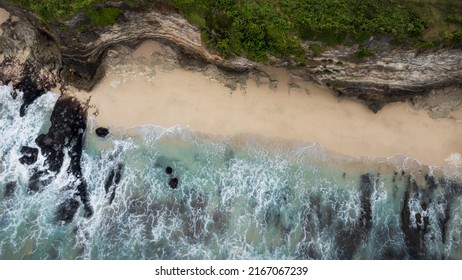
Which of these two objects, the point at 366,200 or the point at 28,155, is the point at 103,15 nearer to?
the point at 28,155

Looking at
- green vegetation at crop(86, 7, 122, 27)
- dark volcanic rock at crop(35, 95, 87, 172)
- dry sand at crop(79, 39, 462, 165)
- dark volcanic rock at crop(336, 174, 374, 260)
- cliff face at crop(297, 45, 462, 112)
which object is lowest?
dark volcanic rock at crop(336, 174, 374, 260)

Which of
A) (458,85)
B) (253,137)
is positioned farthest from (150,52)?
(458,85)

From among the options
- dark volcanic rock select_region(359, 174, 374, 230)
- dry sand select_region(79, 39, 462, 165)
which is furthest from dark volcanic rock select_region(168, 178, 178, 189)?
dark volcanic rock select_region(359, 174, 374, 230)

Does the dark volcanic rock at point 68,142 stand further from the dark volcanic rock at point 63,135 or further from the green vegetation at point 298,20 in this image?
the green vegetation at point 298,20

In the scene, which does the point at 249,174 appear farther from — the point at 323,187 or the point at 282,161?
the point at 323,187

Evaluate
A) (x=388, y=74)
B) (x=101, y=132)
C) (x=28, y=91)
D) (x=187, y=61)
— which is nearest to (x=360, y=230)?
(x=388, y=74)

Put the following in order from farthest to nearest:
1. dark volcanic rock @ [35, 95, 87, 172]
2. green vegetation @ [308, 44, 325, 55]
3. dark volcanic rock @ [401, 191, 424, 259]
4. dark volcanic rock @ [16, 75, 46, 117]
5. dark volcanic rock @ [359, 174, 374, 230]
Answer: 1. dark volcanic rock @ [16, 75, 46, 117]
2. dark volcanic rock @ [35, 95, 87, 172]
3. dark volcanic rock @ [359, 174, 374, 230]
4. dark volcanic rock @ [401, 191, 424, 259]
5. green vegetation @ [308, 44, 325, 55]

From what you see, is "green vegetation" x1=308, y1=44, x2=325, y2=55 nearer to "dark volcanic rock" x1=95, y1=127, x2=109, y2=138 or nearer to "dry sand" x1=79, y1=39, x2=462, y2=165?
"dry sand" x1=79, y1=39, x2=462, y2=165
